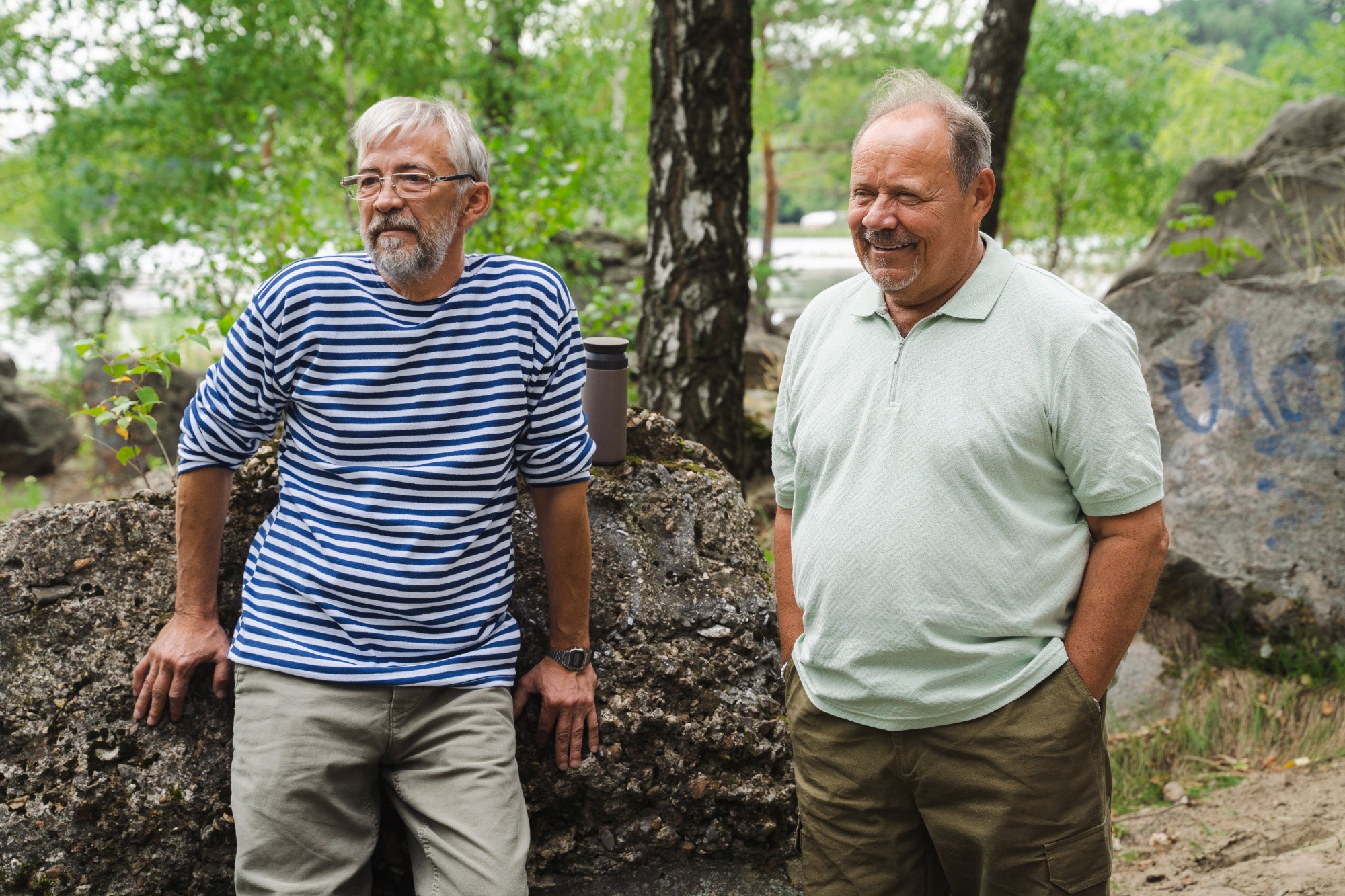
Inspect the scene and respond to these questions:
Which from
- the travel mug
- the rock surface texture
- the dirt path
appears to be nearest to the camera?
the rock surface texture

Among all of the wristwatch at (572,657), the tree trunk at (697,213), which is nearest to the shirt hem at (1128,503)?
the wristwatch at (572,657)

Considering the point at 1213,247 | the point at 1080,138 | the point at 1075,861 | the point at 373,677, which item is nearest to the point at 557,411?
the point at 373,677

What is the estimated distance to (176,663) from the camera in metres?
2.28

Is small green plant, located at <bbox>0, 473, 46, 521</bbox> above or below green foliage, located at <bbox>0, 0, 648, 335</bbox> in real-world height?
below

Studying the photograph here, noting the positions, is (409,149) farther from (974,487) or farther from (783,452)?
(974,487)

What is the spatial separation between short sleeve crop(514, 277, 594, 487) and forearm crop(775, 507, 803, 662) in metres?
0.46

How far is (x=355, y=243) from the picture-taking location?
199 inches

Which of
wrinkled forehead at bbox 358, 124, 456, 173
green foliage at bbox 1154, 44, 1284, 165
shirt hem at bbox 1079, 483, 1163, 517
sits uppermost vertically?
green foliage at bbox 1154, 44, 1284, 165

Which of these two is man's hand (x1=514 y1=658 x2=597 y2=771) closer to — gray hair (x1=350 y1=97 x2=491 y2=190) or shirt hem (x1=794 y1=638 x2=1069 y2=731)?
shirt hem (x1=794 y1=638 x2=1069 y2=731)

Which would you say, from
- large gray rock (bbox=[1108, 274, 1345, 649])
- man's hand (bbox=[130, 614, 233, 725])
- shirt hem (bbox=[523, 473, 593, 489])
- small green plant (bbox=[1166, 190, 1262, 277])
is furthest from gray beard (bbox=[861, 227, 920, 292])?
small green plant (bbox=[1166, 190, 1262, 277])

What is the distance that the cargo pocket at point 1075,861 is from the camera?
1.90 m

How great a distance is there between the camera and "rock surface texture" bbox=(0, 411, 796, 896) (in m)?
2.28

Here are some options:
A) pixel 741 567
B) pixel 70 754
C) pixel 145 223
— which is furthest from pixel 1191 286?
pixel 145 223

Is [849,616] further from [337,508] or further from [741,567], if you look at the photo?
[337,508]
